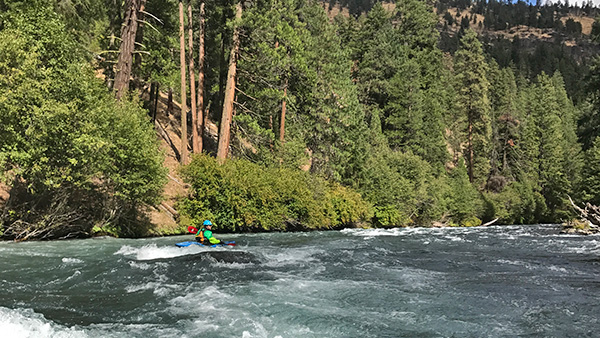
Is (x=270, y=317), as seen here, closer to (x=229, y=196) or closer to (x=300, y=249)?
(x=300, y=249)

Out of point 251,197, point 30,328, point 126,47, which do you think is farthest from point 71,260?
point 126,47

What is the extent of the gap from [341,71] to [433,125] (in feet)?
64.6

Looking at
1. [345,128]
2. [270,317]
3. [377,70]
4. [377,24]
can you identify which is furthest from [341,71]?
[270,317]

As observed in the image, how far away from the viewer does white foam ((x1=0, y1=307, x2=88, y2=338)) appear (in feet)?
20.9

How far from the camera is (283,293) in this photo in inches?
378

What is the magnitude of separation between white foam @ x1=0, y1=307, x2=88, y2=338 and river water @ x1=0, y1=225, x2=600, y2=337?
0.05 ft

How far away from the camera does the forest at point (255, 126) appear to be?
48.6ft

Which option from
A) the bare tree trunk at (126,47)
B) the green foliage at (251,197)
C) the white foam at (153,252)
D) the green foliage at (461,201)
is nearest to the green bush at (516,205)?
the green foliage at (461,201)

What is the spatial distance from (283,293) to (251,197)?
41.7ft

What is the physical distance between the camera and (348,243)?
64.5 ft

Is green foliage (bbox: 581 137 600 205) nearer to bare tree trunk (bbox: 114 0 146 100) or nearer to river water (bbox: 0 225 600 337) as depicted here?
river water (bbox: 0 225 600 337)

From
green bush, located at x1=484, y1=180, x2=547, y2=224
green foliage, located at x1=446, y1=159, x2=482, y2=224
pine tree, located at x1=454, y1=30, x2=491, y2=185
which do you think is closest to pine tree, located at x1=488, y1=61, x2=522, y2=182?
pine tree, located at x1=454, y1=30, x2=491, y2=185

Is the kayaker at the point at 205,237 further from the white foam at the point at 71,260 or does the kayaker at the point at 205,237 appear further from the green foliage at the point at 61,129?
the white foam at the point at 71,260

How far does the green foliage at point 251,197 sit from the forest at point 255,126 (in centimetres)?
9
